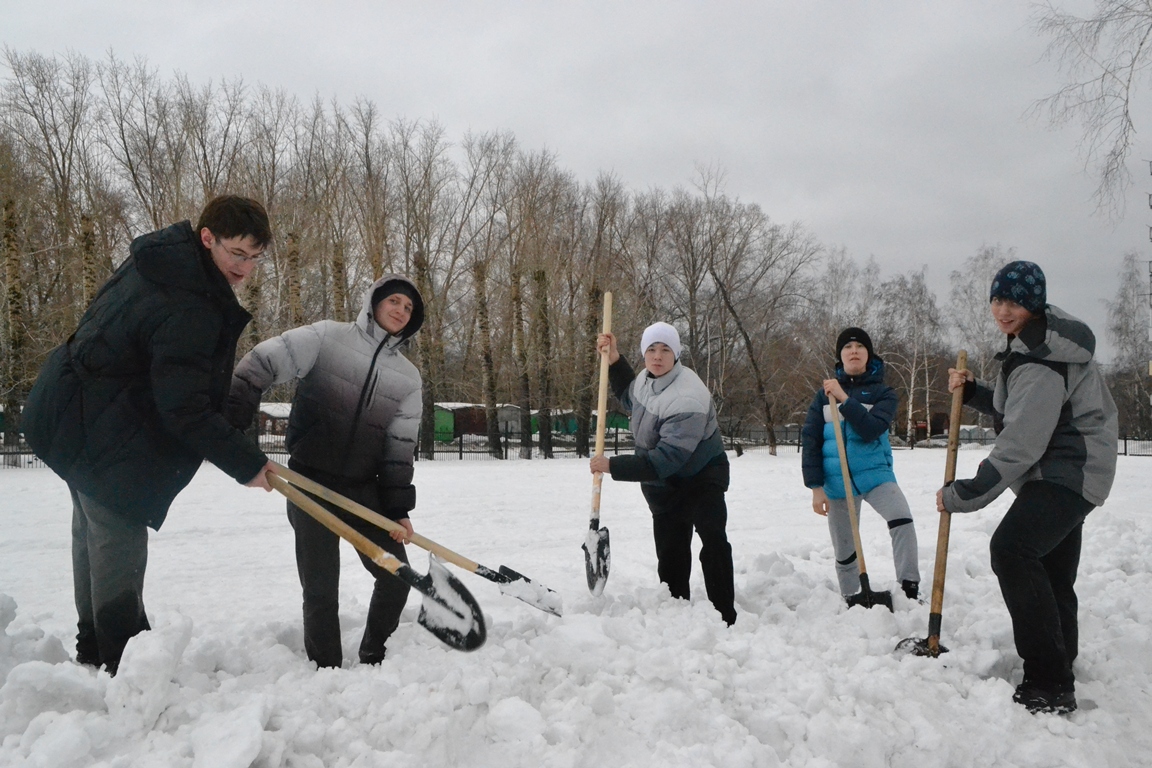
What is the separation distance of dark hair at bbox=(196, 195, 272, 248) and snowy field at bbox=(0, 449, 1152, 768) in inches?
53.9

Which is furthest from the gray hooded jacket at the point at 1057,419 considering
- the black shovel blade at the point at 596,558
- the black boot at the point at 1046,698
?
the black shovel blade at the point at 596,558

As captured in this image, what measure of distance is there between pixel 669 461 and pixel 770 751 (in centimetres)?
149

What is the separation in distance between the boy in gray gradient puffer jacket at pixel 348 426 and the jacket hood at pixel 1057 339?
2.63 meters

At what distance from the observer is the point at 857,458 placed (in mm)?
4375

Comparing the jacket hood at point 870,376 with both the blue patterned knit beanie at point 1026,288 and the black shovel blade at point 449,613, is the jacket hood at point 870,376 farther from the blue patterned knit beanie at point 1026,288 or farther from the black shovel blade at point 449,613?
the black shovel blade at point 449,613

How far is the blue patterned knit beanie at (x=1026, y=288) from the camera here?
3.22 m

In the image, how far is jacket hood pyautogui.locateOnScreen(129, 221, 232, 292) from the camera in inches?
102

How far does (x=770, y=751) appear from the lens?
2.56 m

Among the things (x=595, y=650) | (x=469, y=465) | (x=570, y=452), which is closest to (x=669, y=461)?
(x=595, y=650)

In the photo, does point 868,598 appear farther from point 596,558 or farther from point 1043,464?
point 596,558

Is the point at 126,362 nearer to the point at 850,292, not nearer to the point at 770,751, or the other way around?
the point at 770,751

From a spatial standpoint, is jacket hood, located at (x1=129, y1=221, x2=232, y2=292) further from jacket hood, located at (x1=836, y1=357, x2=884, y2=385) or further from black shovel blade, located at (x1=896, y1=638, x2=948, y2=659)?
jacket hood, located at (x1=836, y1=357, x2=884, y2=385)

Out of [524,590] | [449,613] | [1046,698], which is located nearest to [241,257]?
[449,613]

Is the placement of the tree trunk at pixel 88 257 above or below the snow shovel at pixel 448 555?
above
